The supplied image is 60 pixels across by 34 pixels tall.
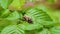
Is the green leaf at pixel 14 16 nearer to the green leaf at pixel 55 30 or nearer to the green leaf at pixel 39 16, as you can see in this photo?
the green leaf at pixel 39 16

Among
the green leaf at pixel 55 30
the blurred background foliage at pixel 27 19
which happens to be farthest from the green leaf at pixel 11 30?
the green leaf at pixel 55 30

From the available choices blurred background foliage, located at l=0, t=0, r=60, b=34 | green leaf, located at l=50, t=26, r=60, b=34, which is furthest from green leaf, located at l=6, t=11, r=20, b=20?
green leaf, located at l=50, t=26, r=60, b=34

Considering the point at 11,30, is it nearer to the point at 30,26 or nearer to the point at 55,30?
the point at 30,26

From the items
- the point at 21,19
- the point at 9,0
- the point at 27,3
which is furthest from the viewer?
the point at 27,3

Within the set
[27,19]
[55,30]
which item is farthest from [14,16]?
[55,30]

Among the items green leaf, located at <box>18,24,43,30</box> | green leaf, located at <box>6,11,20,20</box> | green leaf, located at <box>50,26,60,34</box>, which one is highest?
green leaf, located at <box>6,11,20,20</box>

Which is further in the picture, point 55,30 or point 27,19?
point 27,19

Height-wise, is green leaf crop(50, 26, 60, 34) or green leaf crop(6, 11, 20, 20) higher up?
green leaf crop(6, 11, 20, 20)

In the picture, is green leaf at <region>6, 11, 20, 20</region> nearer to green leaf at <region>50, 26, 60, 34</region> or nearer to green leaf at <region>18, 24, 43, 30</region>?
green leaf at <region>18, 24, 43, 30</region>

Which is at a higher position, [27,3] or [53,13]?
[27,3]

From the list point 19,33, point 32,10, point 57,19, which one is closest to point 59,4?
point 57,19

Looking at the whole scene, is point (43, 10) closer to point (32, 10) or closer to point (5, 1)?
point (32, 10)
